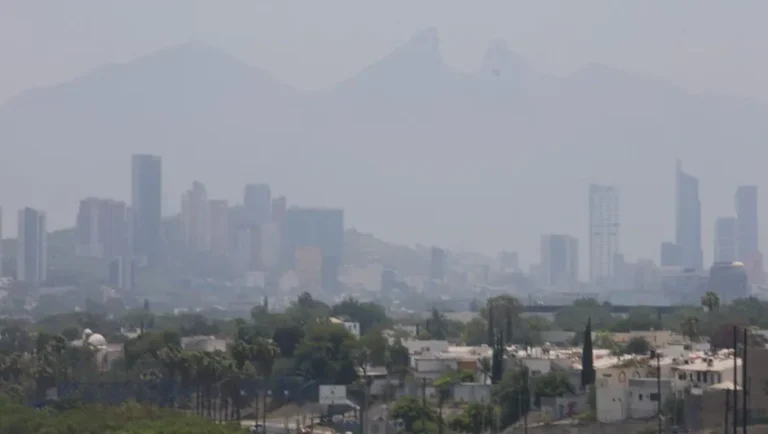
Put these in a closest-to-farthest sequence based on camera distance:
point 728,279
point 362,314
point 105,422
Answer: point 105,422 < point 362,314 < point 728,279

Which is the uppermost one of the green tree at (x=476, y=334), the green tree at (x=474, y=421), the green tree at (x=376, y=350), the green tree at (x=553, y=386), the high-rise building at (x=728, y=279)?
the high-rise building at (x=728, y=279)

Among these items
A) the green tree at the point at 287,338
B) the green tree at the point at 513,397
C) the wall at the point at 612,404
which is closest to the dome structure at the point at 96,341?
the green tree at the point at 287,338

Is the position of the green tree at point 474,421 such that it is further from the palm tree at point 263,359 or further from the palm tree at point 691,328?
the palm tree at point 691,328

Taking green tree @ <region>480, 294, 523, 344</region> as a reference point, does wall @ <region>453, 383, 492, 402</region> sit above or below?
below

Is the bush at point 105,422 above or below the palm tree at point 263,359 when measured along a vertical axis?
below

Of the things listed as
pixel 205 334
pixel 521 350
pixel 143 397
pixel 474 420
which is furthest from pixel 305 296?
pixel 474 420

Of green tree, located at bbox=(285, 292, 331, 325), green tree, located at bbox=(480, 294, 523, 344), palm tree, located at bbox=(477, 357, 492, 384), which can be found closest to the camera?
palm tree, located at bbox=(477, 357, 492, 384)

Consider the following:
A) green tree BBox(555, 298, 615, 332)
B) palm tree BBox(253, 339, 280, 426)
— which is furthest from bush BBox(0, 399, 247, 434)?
green tree BBox(555, 298, 615, 332)

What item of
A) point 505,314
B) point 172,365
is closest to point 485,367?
point 172,365

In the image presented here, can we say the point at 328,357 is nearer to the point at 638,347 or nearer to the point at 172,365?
the point at 172,365

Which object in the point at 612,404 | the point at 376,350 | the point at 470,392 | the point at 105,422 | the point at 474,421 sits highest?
the point at 376,350

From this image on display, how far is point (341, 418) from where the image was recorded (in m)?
57.9

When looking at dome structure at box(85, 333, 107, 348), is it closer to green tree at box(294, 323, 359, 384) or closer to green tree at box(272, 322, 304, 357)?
green tree at box(272, 322, 304, 357)

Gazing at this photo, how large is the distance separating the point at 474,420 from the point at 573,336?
121ft
